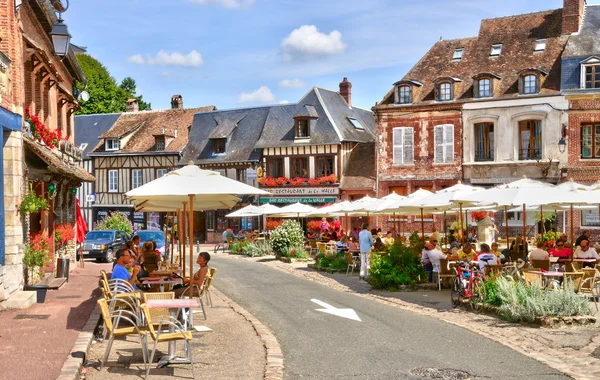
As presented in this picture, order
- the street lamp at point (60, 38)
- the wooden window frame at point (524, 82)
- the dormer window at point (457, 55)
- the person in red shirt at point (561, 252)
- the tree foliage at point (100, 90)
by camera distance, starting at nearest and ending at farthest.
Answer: the street lamp at point (60, 38), the person in red shirt at point (561, 252), the wooden window frame at point (524, 82), the dormer window at point (457, 55), the tree foliage at point (100, 90)

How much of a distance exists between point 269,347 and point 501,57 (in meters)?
28.3

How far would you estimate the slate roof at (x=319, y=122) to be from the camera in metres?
40.4

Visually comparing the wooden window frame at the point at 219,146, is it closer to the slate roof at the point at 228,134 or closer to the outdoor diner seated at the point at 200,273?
the slate roof at the point at 228,134

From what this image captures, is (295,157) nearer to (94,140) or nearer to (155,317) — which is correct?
(94,140)

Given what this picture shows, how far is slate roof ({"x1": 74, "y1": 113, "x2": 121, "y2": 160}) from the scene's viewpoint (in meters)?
48.6

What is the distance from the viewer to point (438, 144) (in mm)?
34625

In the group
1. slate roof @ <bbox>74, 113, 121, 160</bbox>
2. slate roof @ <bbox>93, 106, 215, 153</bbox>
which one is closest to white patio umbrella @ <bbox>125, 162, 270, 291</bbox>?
slate roof @ <bbox>93, 106, 215, 153</bbox>

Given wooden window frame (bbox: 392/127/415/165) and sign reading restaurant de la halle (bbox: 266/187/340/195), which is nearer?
wooden window frame (bbox: 392/127/415/165)

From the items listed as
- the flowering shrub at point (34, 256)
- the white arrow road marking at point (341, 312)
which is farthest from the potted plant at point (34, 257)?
the white arrow road marking at point (341, 312)

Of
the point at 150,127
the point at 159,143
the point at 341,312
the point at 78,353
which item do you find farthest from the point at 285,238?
the point at 150,127

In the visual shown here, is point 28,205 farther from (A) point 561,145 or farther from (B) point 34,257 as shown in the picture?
(A) point 561,145

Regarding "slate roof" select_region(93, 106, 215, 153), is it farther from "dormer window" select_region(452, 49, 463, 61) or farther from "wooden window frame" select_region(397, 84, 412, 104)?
"dormer window" select_region(452, 49, 463, 61)

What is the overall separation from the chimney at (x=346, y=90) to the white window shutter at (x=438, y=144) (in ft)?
36.4

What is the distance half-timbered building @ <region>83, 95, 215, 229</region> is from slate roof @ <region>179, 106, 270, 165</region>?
95cm
